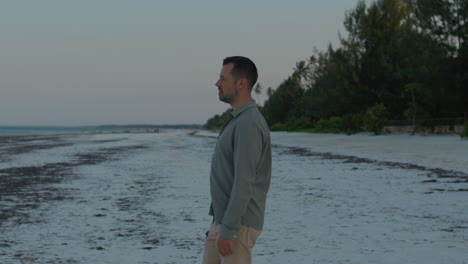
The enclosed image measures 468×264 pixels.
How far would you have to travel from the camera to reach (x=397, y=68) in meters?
37.8

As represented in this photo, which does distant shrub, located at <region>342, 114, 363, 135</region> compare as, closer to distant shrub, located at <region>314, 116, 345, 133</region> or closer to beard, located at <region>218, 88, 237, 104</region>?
distant shrub, located at <region>314, 116, 345, 133</region>

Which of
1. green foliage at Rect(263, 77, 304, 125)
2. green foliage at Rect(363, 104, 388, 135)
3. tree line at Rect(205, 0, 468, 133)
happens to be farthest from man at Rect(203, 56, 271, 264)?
green foliage at Rect(263, 77, 304, 125)

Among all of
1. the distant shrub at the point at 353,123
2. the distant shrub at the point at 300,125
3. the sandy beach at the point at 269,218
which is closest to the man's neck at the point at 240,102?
the sandy beach at the point at 269,218

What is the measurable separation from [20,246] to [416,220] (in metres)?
4.91

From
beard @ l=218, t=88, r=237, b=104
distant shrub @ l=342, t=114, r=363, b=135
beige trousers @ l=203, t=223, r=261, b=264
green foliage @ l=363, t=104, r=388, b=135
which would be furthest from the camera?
distant shrub @ l=342, t=114, r=363, b=135

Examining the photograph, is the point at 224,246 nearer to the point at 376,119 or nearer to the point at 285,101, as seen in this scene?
the point at 376,119

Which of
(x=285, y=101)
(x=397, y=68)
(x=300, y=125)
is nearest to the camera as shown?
(x=397, y=68)

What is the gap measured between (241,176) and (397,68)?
125 feet

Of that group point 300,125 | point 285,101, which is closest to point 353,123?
point 300,125

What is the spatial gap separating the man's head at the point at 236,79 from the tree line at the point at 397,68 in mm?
28148

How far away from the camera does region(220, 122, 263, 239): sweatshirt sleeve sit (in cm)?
224

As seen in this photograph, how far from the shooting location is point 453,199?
7703mm

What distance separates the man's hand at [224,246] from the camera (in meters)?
2.28

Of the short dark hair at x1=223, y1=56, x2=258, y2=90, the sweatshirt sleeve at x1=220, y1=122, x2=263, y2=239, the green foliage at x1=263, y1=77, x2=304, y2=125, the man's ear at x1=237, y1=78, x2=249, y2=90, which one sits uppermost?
the green foliage at x1=263, y1=77, x2=304, y2=125
